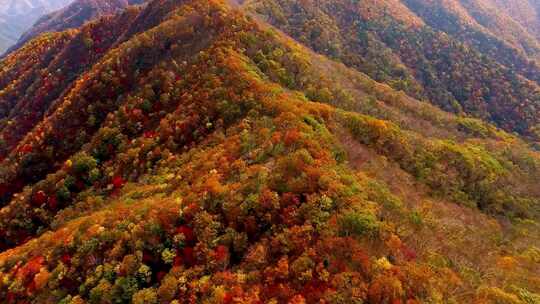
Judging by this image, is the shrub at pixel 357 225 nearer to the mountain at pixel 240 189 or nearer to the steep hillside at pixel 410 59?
the mountain at pixel 240 189

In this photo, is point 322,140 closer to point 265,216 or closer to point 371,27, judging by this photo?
point 265,216

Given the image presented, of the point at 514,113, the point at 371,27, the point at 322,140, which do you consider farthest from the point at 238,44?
the point at 514,113

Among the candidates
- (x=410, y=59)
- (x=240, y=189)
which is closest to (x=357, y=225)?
(x=240, y=189)

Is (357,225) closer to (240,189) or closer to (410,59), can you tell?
(240,189)

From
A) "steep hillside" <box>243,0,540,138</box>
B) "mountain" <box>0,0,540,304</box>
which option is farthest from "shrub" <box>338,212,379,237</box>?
"steep hillside" <box>243,0,540,138</box>

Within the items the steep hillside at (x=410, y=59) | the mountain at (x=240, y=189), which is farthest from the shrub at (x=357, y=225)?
the steep hillside at (x=410, y=59)

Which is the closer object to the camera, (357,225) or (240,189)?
(357,225)
